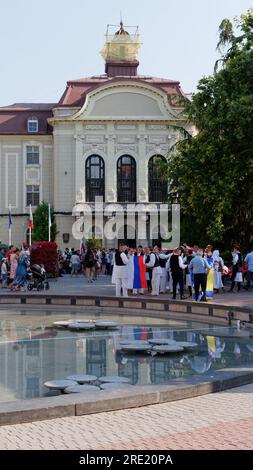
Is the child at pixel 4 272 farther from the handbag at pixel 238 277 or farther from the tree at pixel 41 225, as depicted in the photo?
the tree at pixel 41 225

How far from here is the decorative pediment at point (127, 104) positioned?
2194 inches

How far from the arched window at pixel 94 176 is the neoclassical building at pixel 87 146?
0.26 ft

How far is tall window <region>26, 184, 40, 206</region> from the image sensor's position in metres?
59.2

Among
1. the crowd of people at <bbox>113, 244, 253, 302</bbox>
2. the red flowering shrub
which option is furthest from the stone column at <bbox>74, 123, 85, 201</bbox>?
the crowd of people at <bbox>113, 244, 253, 302</bbox>

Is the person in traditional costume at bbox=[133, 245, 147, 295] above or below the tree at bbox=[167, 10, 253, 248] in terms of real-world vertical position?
below

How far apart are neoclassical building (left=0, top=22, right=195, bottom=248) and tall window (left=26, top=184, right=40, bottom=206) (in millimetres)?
83

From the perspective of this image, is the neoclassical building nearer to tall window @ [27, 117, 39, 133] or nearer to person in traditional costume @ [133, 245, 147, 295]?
tall window @ [27, 117, 39, 133]

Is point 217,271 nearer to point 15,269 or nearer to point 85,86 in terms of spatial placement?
point 15,269

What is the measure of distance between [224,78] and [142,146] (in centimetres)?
3011

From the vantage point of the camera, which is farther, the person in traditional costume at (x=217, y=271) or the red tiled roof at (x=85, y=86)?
the red tiled roof at (x=85, y=86)

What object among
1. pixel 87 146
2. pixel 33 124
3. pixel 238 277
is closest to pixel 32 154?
pixel 33 124

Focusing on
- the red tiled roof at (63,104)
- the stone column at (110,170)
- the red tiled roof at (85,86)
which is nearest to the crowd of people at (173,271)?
the stone column at (110,170)

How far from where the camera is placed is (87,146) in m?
57.3

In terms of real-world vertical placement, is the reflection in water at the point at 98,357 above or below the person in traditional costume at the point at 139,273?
below
